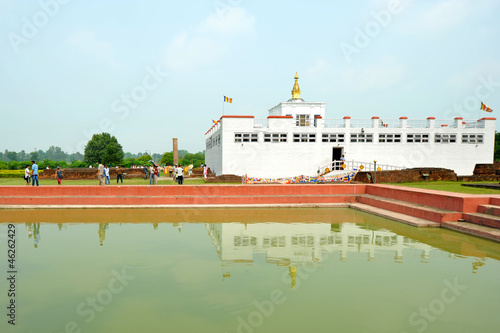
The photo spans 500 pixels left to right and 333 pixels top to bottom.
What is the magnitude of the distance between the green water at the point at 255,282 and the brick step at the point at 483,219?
32.6 inches

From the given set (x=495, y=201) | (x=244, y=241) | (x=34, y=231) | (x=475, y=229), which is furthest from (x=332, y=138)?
(x=34, y=231)

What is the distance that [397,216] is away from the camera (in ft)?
38.3

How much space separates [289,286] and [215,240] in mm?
3674

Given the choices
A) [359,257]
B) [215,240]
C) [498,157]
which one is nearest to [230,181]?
[215,240]

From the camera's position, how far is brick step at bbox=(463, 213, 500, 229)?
9.19m

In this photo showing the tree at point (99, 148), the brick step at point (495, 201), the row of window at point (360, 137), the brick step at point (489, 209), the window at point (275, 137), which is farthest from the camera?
the tree at point (99, 148)

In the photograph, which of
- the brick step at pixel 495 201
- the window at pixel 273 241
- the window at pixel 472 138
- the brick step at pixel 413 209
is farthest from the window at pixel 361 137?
the window at pixel 273 241

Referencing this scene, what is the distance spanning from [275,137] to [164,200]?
15026 millimetres

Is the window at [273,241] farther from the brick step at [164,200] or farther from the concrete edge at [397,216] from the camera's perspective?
the brick step at [164,200]

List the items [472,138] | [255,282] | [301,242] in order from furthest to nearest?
[472,138] < [301,242] < [255,282]

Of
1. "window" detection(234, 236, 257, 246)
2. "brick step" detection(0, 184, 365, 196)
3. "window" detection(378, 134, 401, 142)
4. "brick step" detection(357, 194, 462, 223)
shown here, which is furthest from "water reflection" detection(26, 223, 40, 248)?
"window" detection(378, 134, 401, 142)

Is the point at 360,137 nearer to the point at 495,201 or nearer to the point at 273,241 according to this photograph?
the point at 495,201

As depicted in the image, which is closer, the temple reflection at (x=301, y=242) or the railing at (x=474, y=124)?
the temple reflection at (x=301, y=242)

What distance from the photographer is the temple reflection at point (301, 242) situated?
7.74 meters
